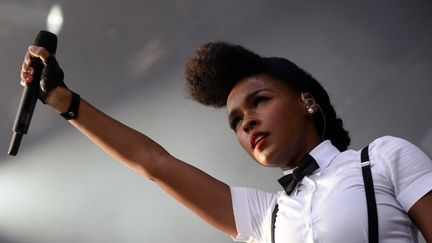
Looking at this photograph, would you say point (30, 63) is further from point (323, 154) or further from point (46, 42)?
point (323, 154)

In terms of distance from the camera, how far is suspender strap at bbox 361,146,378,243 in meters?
0.84

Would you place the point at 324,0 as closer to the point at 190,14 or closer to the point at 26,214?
the point at 190,14

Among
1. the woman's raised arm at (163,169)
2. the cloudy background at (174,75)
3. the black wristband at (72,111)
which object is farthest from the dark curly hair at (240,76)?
the cloudy background at (174,75)

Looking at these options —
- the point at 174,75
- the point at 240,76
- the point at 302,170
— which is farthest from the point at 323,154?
the point at 174,75

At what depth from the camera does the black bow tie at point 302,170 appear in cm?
104

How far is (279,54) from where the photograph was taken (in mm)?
3086

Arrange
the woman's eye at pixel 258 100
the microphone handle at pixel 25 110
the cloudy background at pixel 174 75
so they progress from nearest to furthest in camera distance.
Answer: the microphone handle at pixel 25 110
the woman's eye at pixel 258 100
the cloudy background at pixel 174 75

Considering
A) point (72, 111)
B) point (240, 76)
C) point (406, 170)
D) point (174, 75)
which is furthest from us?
point (174, 75)

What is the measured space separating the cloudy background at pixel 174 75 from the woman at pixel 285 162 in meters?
1.78

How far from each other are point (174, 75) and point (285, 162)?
2170 millimetres

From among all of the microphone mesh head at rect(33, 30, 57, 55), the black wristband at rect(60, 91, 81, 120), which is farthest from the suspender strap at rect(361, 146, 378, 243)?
the microphone mesh head at rect(33, 30, 57, 55)

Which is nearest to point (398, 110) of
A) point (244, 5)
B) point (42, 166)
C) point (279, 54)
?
point (279, 54)

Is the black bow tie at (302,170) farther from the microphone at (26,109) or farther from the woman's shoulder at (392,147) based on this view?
the microphone at (26,109)

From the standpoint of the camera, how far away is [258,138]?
1.08m
